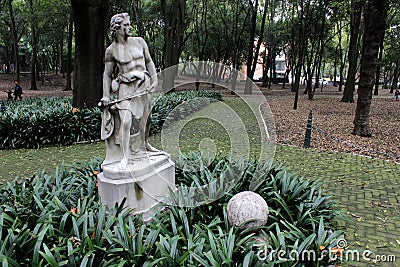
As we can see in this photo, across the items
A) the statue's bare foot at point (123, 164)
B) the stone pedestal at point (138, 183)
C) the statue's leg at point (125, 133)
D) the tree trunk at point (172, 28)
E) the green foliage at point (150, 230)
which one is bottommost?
the green foliage at point (150, 230)

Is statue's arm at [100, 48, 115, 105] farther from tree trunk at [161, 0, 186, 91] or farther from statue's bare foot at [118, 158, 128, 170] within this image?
tree trunk at [161, 0, 186, 91]

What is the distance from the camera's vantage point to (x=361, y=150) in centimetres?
953

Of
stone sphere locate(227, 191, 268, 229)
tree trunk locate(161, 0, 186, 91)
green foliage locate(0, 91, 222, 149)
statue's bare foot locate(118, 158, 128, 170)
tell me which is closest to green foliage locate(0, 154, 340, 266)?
stone sphere locate(227, 191, 268, 229)

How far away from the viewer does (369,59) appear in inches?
437

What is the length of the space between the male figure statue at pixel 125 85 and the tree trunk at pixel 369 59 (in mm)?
8996

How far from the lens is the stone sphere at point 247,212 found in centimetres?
414

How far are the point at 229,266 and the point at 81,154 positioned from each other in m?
7.13

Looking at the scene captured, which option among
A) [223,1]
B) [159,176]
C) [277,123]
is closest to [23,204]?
[159,176]

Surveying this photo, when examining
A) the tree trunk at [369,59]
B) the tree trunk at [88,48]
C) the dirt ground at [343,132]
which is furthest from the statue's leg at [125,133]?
the tree trunk at [369,59]

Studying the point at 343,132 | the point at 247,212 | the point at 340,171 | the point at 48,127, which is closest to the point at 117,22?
the point at 247,212

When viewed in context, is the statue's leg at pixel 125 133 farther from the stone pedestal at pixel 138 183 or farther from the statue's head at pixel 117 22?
the statue's head at pixel 117 22

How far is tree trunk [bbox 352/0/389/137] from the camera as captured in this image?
10.8m

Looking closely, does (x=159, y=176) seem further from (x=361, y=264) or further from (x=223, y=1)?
(x=223, y=1)

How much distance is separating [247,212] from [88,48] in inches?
382
